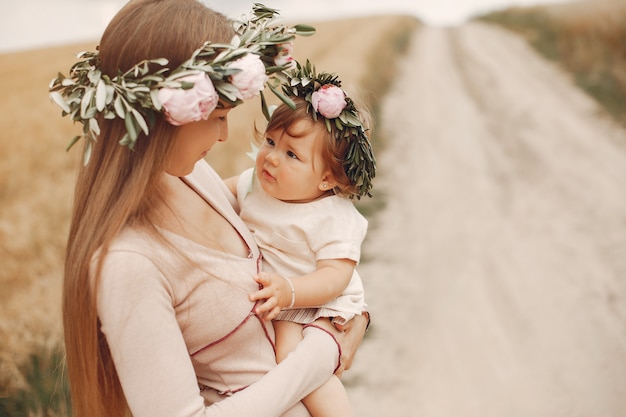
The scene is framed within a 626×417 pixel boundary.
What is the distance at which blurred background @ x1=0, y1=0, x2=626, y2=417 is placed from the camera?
4.61m

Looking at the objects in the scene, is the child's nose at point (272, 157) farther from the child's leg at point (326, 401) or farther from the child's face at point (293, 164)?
the child's leg at point (326, 401)

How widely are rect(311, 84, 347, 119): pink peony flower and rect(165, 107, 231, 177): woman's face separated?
537 mm

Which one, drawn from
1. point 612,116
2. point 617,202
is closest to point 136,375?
point 617,202

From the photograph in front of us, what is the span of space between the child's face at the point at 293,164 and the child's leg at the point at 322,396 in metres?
0.51

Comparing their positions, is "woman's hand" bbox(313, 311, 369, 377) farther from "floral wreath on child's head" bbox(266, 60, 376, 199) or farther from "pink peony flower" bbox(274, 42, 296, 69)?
"pink peony flower" bbox(274, 42, 296, 69)

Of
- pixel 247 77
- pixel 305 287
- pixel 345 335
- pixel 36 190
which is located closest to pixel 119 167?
pixel 247 77

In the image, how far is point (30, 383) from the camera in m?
3.50

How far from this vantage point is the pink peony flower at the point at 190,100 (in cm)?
159

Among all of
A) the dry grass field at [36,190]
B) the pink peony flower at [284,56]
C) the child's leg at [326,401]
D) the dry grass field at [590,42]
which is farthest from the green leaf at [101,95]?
the dry grass field at [590,42]

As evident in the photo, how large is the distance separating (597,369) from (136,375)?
4.30 metres

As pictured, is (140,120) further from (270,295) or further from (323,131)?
(323,131)

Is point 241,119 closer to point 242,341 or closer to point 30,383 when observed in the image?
point 30,383

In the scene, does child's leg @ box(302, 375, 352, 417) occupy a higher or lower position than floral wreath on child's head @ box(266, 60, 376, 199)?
lower

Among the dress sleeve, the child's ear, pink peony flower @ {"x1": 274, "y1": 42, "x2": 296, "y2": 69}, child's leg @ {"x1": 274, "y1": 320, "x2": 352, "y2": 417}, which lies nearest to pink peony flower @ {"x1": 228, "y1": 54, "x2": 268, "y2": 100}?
pink peony flower @ {"x1": 274, "y1": 42, "x2": 296, "y2": 69}
